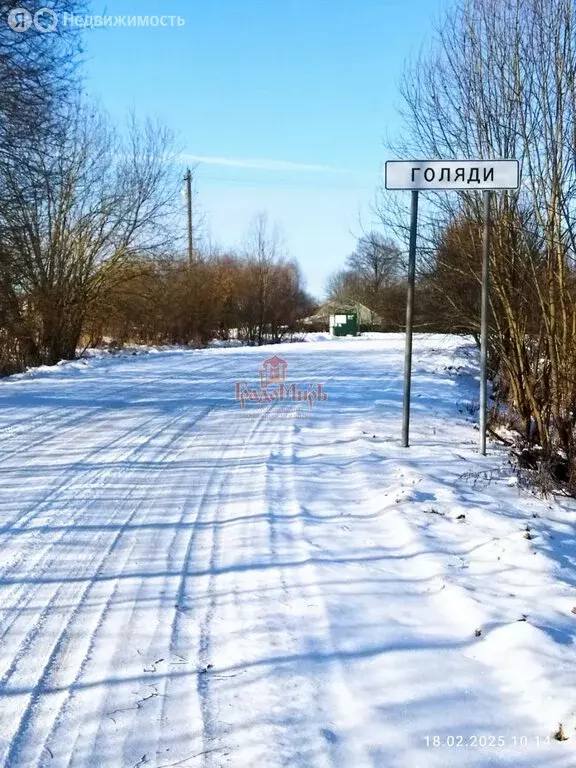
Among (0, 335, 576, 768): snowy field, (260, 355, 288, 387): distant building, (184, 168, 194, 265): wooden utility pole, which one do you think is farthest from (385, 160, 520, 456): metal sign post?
(184, 168, 194, 265): wooden utility pole

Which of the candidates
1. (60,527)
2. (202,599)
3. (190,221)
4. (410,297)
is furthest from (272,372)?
(190,221)

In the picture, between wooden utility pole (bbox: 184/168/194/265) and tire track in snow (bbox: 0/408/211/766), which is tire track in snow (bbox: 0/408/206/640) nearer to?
tire track in snow (bbox: 0/408/211/766)

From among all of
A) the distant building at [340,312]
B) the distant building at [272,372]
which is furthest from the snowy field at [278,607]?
the distant building at [340,312]

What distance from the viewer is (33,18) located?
10.9m

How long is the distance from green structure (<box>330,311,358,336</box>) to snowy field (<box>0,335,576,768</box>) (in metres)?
42.4

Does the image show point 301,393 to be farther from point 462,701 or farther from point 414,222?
point 462,701

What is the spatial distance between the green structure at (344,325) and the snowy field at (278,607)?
42425 millimetres

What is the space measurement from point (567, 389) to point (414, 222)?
248 cm

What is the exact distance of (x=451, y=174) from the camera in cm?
681

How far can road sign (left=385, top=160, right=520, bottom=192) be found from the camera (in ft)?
21.9

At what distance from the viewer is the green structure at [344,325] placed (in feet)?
163

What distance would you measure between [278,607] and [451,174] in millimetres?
4921

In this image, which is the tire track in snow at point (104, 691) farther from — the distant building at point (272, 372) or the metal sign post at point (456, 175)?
the distant building at point (272, 372)

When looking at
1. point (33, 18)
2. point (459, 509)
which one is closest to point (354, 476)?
point (459, 509)
